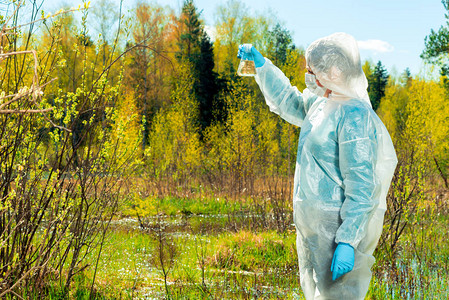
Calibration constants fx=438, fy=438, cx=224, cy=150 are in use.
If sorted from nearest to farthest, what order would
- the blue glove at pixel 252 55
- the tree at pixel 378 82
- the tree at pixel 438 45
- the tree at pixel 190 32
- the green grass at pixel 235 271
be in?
the blue glove at pixel 252 55
the green grass at pixel 235 271
the tree at pixel 438 45
the tree at pixel 190 32
the tree at pixel 378 82

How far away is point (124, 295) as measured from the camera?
12.9 ft

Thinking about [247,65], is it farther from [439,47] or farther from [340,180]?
[439,47]

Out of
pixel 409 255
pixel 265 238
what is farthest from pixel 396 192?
pixel 265 238

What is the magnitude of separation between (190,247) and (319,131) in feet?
13.9

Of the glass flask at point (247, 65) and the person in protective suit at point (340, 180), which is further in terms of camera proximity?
the glass flask at point (247, 65)

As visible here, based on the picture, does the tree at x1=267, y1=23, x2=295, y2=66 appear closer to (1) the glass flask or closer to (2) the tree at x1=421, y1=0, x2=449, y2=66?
(2) the tree at x1=421, y1=0, x2=449, y2=66

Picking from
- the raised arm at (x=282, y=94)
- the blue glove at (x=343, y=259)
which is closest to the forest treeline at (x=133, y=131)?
the raised arm at (x=282, y=94)

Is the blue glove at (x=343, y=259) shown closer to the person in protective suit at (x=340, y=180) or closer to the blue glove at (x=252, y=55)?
the person in protective suit at (x=340, y=180)

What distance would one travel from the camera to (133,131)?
16.9 m

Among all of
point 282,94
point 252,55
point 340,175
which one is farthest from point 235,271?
point 340,175

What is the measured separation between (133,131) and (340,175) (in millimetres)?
15247

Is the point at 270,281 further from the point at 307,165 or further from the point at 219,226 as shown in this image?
the point at 219,226

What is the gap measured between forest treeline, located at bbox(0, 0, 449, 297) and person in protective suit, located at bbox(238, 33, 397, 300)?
0.85 m

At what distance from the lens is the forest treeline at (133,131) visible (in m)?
3.04
